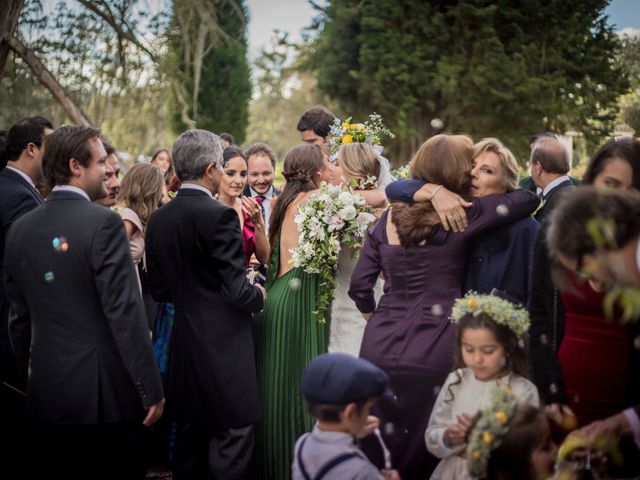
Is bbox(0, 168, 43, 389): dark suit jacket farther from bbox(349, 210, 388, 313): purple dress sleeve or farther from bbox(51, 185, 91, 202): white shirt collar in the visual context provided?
bbox(349, 210, 388, 313): purple dress sleeve

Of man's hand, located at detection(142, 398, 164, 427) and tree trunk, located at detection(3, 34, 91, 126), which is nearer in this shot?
man's hand, located at detection(142, 398, 164, 427)

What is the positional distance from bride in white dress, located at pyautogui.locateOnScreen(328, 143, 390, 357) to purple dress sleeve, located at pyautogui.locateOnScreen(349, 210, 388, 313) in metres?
0.65

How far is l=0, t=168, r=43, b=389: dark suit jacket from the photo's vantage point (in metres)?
4.68

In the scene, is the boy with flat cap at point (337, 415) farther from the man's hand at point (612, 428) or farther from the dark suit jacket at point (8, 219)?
the dark suit jacket at point (8, 219)

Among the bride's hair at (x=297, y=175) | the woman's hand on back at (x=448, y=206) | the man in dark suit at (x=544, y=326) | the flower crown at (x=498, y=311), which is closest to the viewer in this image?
the man in dark suit at (x=544, y=326)

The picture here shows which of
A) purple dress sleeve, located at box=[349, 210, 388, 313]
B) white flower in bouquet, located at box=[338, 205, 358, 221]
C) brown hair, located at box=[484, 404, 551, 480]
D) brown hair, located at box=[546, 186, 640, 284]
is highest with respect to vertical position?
white flower in bouquet, located at box=[338, 205, 358, 221]

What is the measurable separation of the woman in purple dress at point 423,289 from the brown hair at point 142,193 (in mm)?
2216

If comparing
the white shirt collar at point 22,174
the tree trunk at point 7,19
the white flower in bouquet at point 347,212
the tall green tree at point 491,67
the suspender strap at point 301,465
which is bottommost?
the suspender strap at point 301,465

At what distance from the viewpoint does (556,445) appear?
10.3ft

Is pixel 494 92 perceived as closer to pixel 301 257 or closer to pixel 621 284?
pixel 301 257

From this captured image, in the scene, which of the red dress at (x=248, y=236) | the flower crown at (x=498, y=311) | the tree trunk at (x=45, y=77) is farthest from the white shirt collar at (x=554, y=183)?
the tree trunk at (x=45, y=77)

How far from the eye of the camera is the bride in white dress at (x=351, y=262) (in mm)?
5270

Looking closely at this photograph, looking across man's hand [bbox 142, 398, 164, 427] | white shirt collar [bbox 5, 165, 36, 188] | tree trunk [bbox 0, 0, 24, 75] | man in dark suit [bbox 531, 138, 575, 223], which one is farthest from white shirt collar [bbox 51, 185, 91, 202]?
tree trunk [bbox 0, 0, 24, 75]

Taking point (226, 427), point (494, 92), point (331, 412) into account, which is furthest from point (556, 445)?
point (494, 92)
